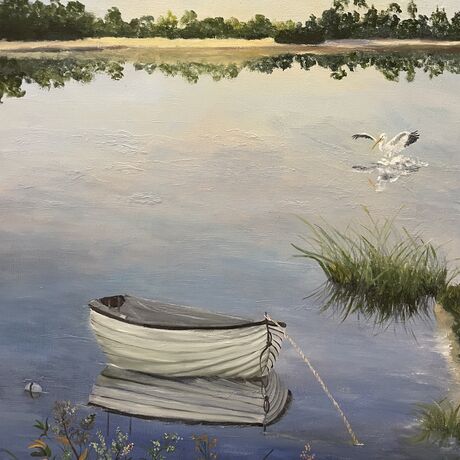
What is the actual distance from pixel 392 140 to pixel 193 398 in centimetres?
121

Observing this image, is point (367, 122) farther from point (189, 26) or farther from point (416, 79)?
point (189, 26)

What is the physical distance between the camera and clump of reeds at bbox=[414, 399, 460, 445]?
3410mm

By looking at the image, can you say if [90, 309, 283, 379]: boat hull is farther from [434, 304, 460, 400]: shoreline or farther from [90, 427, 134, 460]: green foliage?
[434, 304, 460, 400]: shoreline

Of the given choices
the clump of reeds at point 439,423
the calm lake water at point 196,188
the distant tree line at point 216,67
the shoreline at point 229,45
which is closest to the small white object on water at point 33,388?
the calm lake water at point 196,188

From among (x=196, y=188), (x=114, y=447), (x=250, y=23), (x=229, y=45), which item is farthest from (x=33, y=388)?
(x=250, y=23)

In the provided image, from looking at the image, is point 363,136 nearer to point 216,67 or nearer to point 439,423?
point 216,67

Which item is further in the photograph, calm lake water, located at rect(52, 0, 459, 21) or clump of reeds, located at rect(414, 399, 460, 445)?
calm lake water, located at rect(52, 0, 459, 21)

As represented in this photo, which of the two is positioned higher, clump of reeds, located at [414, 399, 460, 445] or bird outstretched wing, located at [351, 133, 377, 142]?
bird outstretched wing, located at [351, 133, 377, 142]

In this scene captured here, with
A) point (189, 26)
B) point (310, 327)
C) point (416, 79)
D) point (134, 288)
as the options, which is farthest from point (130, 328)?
point (416, 79)

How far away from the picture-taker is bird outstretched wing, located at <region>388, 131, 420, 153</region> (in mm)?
3537

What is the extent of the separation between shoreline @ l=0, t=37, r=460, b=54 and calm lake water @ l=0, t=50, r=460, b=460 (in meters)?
0.10

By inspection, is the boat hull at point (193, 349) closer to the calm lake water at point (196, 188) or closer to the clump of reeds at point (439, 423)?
the calm lake water at point (196, 188)

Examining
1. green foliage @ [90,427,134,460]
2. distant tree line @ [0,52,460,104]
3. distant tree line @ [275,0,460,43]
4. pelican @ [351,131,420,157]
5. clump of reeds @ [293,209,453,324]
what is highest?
distant tree line @ [275,0,460,43]

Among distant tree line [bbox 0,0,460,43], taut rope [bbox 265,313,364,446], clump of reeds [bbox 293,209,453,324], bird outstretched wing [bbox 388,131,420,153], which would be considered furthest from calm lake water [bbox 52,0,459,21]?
taut rope [bbox 265,313,364,446]
